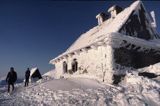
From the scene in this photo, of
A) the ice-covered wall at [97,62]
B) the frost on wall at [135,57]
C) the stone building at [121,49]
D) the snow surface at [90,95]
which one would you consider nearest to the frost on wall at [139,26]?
the stone building at [121,49]

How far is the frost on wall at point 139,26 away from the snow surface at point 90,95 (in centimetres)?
463

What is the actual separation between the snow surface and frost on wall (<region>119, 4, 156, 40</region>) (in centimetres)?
463

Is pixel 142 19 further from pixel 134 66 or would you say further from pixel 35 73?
pixel 35 73

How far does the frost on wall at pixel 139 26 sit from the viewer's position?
733 inches

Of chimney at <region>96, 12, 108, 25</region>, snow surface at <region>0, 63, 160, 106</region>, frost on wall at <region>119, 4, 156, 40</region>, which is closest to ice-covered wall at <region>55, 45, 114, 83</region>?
snow surface at <region>0, 63, 160, 106</region>

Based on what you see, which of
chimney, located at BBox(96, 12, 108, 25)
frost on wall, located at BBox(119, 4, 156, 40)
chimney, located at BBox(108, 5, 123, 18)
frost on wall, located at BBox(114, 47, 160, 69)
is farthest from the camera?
chimney, located at BBox(96, 12, 108, 25)

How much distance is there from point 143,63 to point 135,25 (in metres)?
3.44

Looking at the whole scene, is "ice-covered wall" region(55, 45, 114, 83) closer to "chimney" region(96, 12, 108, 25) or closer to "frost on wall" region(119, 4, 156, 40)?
"frost on wall" region(119, 4, 156, 40)

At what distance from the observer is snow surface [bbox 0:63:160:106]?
1134 centimetres

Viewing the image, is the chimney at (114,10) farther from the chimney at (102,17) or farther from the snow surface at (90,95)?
the snow surface at (90,95)

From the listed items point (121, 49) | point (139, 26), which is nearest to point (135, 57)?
point (121, 49)

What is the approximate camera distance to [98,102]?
11.3 m

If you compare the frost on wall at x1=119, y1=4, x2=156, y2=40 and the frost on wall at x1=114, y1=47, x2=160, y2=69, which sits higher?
the frost on wall at x1=119, y1=4, x2=156, y2=40

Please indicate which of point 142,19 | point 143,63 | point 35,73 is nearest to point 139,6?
point 142,19
